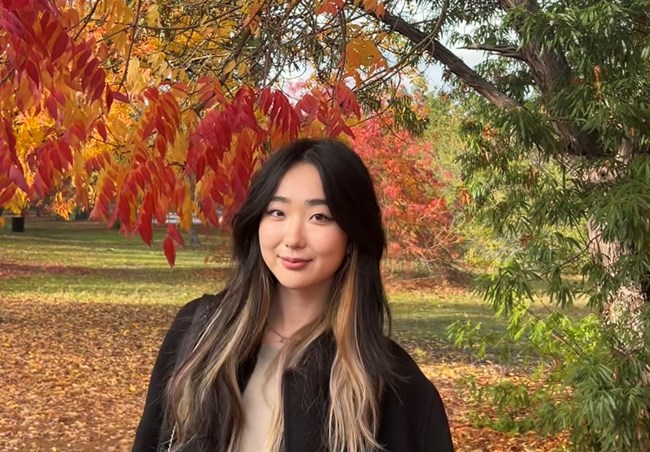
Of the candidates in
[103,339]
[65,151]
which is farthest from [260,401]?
[103,339]

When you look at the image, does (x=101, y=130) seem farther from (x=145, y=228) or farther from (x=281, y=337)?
(x=281, y=337)

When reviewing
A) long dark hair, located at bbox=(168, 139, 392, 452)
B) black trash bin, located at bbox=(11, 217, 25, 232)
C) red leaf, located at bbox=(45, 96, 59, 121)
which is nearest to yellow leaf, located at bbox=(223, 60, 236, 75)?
red leaf, located at bbox=(45, 96, 59, 121)

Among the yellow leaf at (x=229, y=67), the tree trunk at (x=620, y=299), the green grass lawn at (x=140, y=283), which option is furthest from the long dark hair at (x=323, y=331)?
the green grass lawn at (x=140, y=283)

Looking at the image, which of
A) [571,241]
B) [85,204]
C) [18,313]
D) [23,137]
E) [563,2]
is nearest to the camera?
[85,204]

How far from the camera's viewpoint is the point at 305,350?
164 centimetres

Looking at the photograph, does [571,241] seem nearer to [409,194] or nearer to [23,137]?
[23,137]

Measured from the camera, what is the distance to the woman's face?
159 cm

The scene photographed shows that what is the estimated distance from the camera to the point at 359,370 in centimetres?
160

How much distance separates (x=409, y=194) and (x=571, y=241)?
11.9m

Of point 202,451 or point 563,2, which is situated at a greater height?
point 563,2

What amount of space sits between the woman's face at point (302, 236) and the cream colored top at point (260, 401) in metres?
0.19

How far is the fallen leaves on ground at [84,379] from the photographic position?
20.2 ft

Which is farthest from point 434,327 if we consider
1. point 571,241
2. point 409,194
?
point 571,241

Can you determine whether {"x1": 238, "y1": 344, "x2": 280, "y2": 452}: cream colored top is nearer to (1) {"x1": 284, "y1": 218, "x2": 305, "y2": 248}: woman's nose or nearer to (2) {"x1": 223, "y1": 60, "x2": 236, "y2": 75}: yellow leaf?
(1) {"x1": 284, "y1": 218, "x2": 305, "y2": 248}: woman's nose
